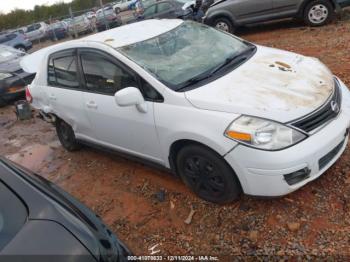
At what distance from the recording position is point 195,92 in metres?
3.40

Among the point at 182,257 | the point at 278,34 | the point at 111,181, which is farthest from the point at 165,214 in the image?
the point at 278,34

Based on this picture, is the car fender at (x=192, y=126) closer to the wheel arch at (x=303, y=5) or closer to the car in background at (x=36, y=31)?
the wheel arch at (x=303, y=5)

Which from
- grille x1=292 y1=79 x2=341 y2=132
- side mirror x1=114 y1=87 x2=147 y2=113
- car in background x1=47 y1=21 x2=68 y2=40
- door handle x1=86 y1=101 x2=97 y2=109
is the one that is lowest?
car in background x1=47 y1=21 x2=68 y2=40

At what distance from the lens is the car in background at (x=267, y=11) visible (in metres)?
9.46

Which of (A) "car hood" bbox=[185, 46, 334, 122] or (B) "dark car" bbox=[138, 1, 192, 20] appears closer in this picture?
(A) "car hood" bbox=[185, 46, 334, 122]

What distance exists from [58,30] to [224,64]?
2275cm

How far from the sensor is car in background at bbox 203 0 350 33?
31.0ft

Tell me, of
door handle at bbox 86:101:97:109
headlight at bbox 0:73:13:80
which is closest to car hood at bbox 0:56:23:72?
headlight at bbox 0:73:13:80

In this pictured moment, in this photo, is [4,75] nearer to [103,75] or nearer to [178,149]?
[103,75]

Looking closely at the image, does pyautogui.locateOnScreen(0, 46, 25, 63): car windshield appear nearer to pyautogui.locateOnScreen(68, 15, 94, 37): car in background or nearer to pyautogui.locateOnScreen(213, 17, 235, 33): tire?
pyautogui.locateOnScreen(213, 17, 235, 33): tire

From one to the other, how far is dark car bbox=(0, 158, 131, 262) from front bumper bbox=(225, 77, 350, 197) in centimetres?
128

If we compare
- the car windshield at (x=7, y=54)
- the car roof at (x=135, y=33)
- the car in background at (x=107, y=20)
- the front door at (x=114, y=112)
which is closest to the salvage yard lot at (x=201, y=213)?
the front door at (x=114, y=112)

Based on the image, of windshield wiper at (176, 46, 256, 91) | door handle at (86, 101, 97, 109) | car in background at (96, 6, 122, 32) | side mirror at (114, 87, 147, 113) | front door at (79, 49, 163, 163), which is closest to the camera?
side mirror at (114, 87, 147, 113)

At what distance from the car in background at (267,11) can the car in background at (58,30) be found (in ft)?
49.6
